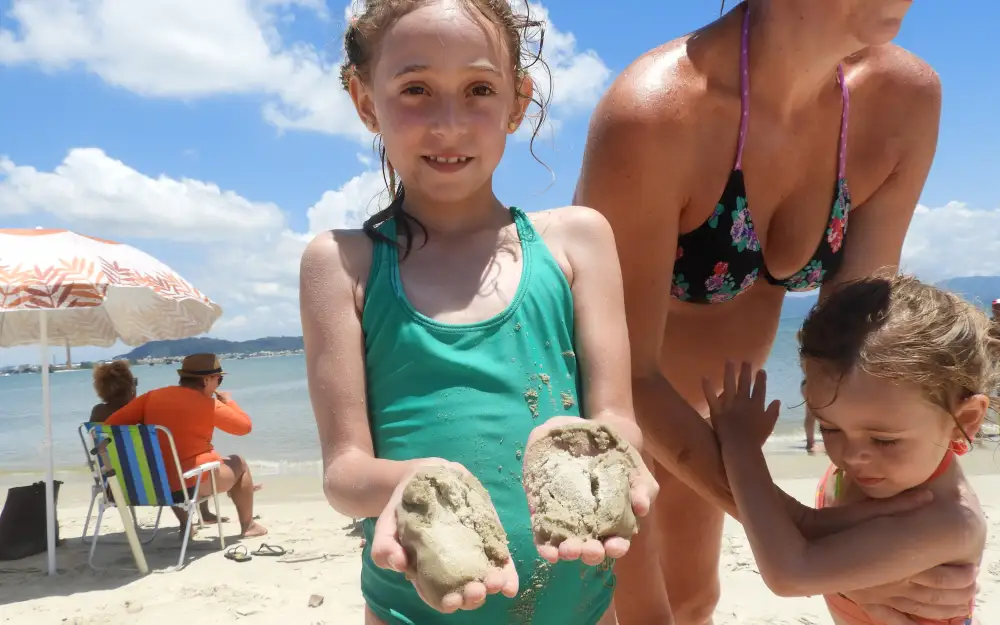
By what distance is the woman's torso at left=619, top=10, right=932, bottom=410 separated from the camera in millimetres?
1844

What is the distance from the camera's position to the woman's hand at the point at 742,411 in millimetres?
1833

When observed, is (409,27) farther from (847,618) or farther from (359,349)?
(847,618)

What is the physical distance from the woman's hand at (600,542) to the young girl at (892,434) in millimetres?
654

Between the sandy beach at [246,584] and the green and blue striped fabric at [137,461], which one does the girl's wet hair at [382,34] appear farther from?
the green and blue striped fabric at [137,461]

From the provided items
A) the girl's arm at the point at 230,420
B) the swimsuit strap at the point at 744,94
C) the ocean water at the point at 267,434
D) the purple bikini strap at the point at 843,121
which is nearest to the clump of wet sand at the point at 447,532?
the swimsuit strap at the point at 744,94

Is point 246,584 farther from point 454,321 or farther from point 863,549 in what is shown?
point 863,549

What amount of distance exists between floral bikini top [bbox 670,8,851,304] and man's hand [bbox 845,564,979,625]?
0.82m

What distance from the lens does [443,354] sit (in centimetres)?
142

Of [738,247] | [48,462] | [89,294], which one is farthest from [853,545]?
[48,462]

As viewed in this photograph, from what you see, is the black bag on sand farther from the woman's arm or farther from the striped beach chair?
the woman's arm

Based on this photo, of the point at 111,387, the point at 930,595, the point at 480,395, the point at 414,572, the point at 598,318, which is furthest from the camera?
the point at 111,387

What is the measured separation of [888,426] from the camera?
1.62 meters

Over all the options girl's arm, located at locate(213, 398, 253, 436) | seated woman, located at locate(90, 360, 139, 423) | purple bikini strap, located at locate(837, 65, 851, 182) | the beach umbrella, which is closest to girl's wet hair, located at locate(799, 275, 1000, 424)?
purple bikini strap, located at locate(837, 65, 851, 182)

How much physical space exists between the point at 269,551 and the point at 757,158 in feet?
17.6
